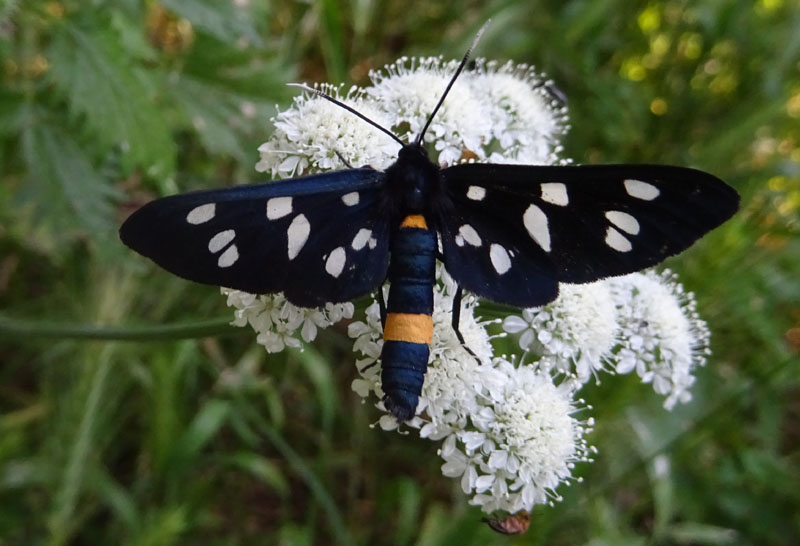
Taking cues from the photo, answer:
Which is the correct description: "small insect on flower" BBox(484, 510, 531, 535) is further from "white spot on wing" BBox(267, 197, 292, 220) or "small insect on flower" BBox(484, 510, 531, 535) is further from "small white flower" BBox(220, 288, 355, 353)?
"white spot on wing" BBox(267, 197, 292, 220)

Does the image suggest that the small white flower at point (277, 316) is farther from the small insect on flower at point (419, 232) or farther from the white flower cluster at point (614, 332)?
the white flower cluster at point (614, 332)

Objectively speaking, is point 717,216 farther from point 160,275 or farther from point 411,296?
point 160,275

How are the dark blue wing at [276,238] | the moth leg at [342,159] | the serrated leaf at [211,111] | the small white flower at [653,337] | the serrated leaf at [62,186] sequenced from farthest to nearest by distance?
the serrated leaf at [211,111] < the serrated leaf at [62,186] < the small white flower at [653,337] < the moth leg at [342,159] < the dark blue wing at [276,238]

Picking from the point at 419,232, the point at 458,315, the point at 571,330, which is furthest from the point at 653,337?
the point at 419,232

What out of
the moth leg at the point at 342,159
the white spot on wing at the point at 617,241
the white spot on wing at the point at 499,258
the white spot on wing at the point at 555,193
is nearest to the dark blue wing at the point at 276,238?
the moth leg at the point at 342,159

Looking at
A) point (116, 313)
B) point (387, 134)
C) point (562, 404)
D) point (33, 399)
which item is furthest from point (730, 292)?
point (33, 399)
